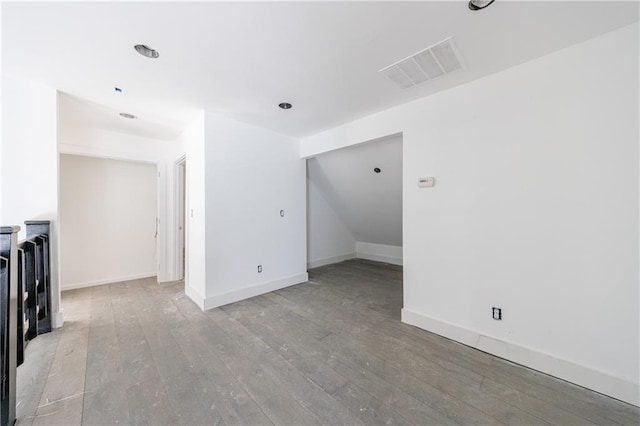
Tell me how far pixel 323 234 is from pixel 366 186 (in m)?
1.64

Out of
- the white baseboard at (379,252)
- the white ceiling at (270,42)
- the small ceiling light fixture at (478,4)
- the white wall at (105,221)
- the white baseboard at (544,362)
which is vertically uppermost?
the white ceiling at (270,42)

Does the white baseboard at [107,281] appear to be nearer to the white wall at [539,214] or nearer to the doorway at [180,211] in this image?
the doorway at [180,211]

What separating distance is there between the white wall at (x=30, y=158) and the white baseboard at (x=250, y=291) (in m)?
1.54

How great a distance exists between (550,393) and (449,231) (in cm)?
135

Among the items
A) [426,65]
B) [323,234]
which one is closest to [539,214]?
[426,65]

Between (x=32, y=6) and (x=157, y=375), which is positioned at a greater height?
(x=32, y=6)

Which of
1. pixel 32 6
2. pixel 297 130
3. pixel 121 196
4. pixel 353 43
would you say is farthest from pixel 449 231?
pixel 121 196

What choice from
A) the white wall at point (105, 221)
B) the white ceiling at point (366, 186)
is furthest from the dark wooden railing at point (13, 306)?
the white ceiling at point (366, 186)

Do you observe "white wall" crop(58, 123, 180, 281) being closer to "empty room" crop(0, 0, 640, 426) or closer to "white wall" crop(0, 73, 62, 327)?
"empty room" crop(0, 0, 640, 426)

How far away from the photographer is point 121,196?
4.39 metres

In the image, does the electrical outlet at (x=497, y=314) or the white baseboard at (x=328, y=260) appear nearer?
the electrical outlet at (x=497, y=314)

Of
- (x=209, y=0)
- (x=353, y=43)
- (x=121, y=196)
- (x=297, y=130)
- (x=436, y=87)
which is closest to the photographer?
(x=209, y=0)

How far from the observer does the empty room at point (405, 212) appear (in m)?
1.58

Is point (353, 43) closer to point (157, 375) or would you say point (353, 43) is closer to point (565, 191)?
point (565, 191)
